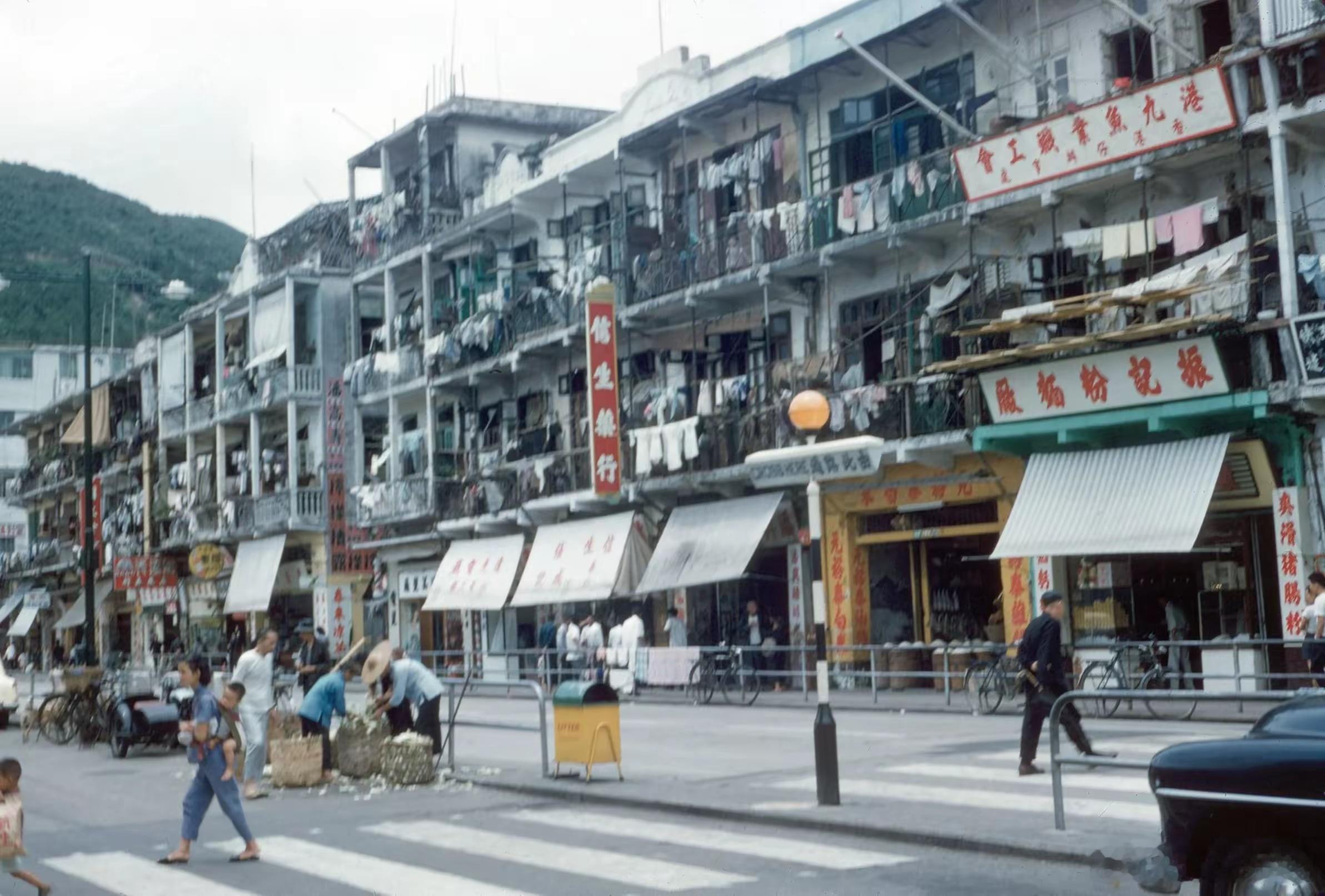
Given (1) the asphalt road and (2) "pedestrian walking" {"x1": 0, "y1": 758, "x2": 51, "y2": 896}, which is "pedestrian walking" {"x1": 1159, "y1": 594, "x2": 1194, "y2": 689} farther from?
(2) "pedestrian walking" {"x1": 0, "y1": 758, "x2": 51, "y2": 896}

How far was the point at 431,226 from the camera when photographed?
4325cm

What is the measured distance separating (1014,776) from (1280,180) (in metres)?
11.1

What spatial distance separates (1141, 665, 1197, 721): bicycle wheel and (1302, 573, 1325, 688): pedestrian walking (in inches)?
70.5

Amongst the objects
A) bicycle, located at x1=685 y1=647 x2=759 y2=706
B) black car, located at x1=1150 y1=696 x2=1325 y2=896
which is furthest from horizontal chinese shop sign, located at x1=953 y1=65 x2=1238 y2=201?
black car, located at x1=1150 y1=696 x2=1325 y2=896

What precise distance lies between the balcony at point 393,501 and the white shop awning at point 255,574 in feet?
17.4

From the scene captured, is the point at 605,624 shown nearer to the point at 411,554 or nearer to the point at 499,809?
the point at 411,554

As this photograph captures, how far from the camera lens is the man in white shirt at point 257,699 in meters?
17.4

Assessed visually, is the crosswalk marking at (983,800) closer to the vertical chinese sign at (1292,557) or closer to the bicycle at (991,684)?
the bicycle at (991,684)

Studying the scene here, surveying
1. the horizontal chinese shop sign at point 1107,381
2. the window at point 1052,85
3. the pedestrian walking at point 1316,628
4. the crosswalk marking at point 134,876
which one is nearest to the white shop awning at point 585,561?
the horizontal chinese shop sign at point 1107,381

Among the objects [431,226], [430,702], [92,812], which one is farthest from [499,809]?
[431,226]

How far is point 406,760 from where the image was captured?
16984mm

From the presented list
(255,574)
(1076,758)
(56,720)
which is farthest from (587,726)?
(255,574)

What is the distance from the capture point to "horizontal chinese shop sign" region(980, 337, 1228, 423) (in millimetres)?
22828

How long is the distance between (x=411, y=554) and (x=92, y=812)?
2907cm
